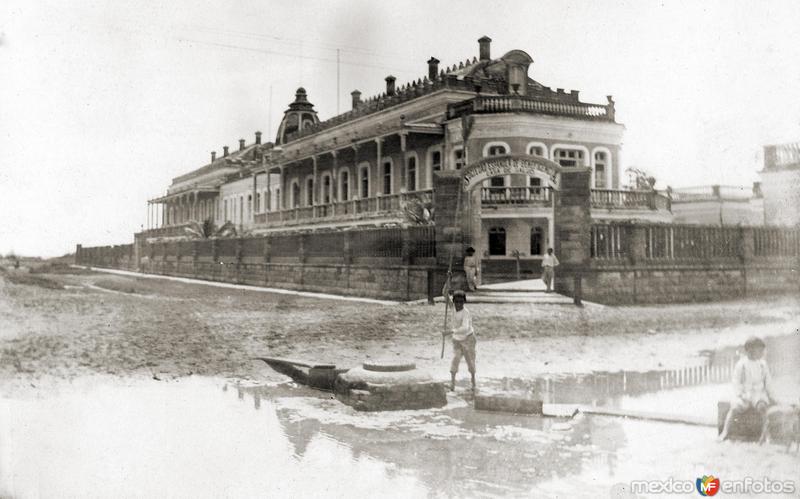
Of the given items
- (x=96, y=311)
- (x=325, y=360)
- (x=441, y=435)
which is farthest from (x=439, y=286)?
(x=96, y=311)

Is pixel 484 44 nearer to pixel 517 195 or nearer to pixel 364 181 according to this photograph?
pixel 517 195

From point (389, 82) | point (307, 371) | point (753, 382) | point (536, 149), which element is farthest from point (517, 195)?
point (753, 382)

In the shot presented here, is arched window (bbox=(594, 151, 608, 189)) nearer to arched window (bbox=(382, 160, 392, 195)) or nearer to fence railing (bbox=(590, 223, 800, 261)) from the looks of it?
fence railing (bbox=(590, 223, 800, 261))

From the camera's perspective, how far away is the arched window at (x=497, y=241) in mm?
16547

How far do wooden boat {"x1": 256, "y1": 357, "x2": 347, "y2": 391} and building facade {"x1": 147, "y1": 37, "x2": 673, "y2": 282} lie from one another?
2660mm

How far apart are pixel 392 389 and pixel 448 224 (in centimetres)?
300

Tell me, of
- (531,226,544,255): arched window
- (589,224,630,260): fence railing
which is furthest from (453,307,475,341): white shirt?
(531,226,544,255): arched window

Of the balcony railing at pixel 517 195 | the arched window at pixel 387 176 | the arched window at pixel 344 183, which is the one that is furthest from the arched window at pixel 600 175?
the arched window at pixel 344 183

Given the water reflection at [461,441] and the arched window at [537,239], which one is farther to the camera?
the arched window at [537,239]

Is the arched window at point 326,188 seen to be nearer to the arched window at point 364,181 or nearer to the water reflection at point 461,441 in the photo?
the arched window at point 364,181

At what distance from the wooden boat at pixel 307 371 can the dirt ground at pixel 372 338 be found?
126 mm

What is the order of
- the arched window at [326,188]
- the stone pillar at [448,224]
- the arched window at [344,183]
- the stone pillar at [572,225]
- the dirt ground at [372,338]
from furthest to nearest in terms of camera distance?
the arched window at [326,188] → the arched window at [344,183] → the stone pillar at [572,225] → the stone pillar at [448,224] → the dirt ground at [372,338]

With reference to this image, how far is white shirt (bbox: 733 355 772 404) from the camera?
432cm

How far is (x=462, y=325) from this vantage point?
586 cm
